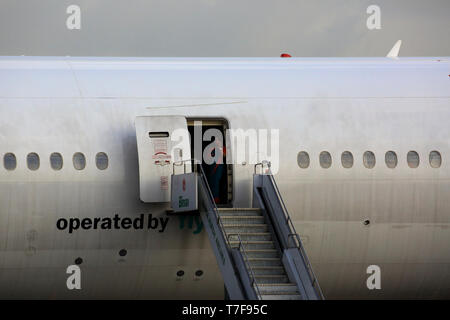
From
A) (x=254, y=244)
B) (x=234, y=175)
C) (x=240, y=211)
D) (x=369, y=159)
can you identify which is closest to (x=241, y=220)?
(x=240, y=211)

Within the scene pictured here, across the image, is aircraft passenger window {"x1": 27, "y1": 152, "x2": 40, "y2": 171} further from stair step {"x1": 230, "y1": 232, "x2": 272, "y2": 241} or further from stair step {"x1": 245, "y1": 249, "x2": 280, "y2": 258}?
stair step {"x1": 245, "y1": 249, "x2": 280, "y2": 258}

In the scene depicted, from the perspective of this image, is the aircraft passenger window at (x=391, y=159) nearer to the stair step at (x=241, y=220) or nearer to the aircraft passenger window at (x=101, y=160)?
the stair step at (x=241, y=220)

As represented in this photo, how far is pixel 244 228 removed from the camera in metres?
14.8

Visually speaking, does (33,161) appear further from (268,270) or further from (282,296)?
(282,296)

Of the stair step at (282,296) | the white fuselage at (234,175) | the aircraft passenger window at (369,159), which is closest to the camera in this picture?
the stair step at (282,296)

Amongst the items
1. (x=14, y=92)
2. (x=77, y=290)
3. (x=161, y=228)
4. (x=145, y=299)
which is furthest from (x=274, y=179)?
(x=14, y=92)

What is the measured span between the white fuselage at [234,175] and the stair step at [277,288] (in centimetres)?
288

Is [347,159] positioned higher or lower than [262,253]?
higher

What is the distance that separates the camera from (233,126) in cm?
1642

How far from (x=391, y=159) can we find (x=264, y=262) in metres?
4.44

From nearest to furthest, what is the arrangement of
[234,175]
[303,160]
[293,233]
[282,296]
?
[282,296], [293,233], [234,175], [303,160]

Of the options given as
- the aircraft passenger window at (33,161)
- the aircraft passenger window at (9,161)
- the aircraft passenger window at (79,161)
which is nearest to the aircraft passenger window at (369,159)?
the aircraft passenger window at (79,161)

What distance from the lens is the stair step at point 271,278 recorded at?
13570 millimetres

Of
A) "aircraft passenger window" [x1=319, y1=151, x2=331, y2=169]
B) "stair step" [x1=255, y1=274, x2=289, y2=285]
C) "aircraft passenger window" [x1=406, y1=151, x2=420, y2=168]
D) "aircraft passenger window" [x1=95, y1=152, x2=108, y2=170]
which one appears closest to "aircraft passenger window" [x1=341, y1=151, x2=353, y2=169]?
"aircraft passenger window" [x1=319, y1=151, x2=331, y2=169]
